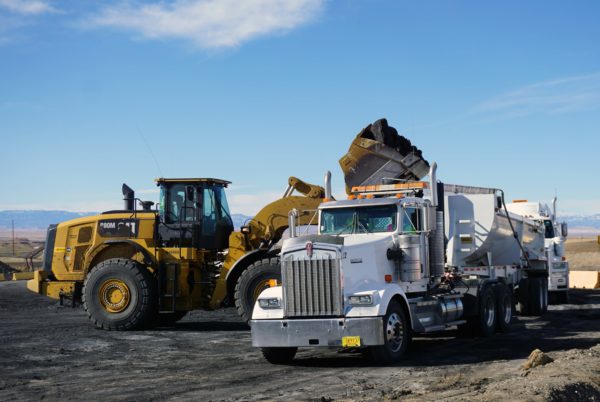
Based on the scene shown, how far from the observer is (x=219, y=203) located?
20.3m

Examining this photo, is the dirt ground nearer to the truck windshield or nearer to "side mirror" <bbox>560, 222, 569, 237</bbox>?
the truck windshield

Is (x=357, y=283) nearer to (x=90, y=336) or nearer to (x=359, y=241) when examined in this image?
(x=359, y=241)

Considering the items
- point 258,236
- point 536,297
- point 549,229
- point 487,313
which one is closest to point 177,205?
point 258,236

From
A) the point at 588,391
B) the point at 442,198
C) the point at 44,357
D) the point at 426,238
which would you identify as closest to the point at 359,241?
the point at 426,238

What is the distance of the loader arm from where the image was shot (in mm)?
18891

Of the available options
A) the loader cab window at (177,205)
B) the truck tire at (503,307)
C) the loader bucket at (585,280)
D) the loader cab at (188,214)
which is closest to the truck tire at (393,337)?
the truck tire at (503,307)

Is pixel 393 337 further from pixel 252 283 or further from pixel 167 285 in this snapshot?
pixel 167 285

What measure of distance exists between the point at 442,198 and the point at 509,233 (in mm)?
4388

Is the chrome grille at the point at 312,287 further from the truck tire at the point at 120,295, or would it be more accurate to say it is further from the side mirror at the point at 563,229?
the side mirror at the point at 563,229

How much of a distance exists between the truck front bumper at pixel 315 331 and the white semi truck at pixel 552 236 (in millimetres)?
14980

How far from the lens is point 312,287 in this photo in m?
13.2

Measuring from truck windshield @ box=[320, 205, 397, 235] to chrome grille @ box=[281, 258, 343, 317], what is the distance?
1.59 metres

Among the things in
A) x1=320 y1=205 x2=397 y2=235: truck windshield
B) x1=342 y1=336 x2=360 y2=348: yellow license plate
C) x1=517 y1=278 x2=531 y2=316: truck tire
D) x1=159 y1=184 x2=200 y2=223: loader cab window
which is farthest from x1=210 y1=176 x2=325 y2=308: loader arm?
x1=517 y1=278 x2=531 y2=316: truck tire

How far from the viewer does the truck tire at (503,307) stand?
18.5m
